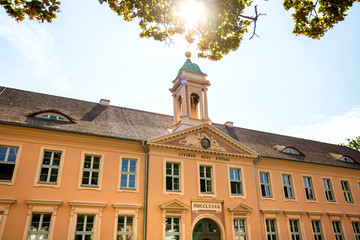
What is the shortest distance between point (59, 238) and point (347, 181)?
2319cm

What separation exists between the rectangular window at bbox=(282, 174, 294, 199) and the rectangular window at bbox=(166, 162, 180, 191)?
8.96m

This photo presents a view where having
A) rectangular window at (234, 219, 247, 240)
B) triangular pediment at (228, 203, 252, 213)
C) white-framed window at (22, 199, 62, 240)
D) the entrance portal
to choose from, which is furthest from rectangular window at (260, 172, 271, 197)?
white-framed window at (22, 199, 62, 240)

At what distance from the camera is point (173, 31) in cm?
912

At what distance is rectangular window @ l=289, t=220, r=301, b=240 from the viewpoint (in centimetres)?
1988

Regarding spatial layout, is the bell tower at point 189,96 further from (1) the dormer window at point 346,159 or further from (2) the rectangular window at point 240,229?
(1) the dormer window at point 346,159

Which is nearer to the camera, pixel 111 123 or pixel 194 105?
pixel 111 123

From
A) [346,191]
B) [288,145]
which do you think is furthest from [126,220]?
[346,191]

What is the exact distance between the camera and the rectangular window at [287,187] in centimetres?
2131

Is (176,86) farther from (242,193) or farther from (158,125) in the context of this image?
(242,193)

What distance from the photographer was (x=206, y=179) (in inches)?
738

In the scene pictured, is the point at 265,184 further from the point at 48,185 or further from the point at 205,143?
the point at 48,185

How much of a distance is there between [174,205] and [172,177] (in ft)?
5.89

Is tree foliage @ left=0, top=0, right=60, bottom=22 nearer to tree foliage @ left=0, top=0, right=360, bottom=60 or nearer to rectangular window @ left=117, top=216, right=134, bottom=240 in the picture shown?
tree foliage @ left=0, top=0, right=360, bottom=60

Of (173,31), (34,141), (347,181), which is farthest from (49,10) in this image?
(347,181)
